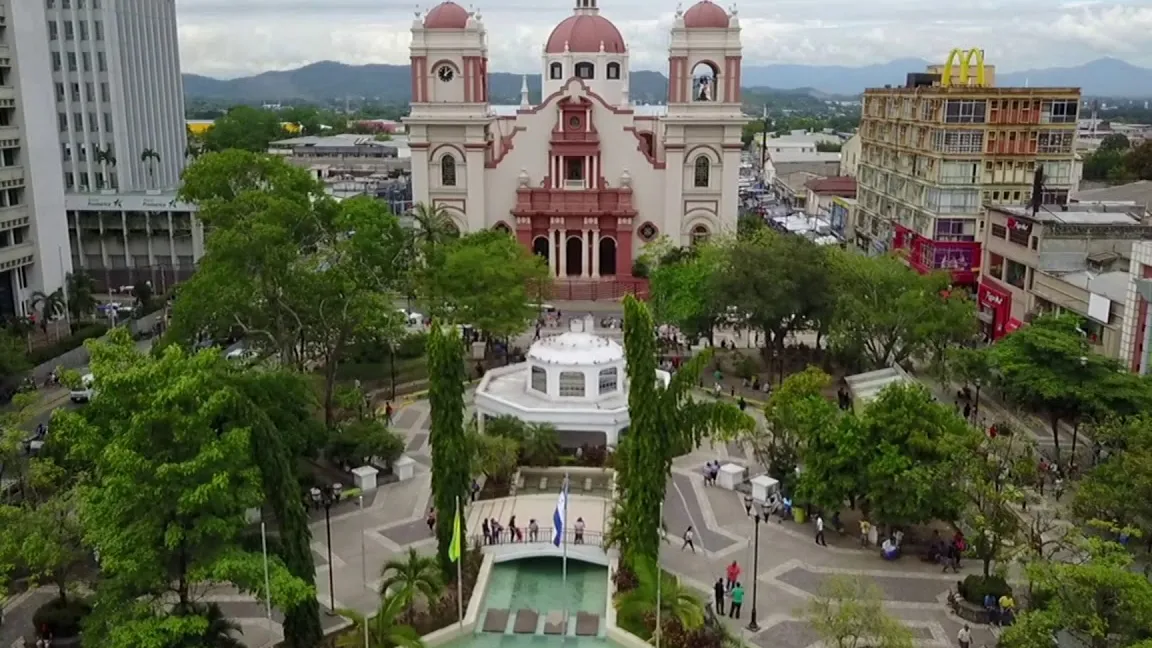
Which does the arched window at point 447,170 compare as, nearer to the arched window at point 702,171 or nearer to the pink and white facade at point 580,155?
the pink and white facade at point 580,155

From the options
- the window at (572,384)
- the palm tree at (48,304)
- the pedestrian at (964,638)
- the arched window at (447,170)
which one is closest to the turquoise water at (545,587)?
the pedestrian at (964,638)

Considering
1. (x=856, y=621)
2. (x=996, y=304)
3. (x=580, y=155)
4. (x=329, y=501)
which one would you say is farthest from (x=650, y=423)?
(x=580, y=155)

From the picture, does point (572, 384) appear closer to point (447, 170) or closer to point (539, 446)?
point (539, 446)

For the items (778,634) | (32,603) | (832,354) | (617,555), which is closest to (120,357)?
(32,603)

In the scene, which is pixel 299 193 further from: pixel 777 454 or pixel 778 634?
pixel 778 634

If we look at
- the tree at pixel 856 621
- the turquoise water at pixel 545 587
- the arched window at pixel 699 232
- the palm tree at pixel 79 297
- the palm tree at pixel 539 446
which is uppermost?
the arched window at pixel 699 232
